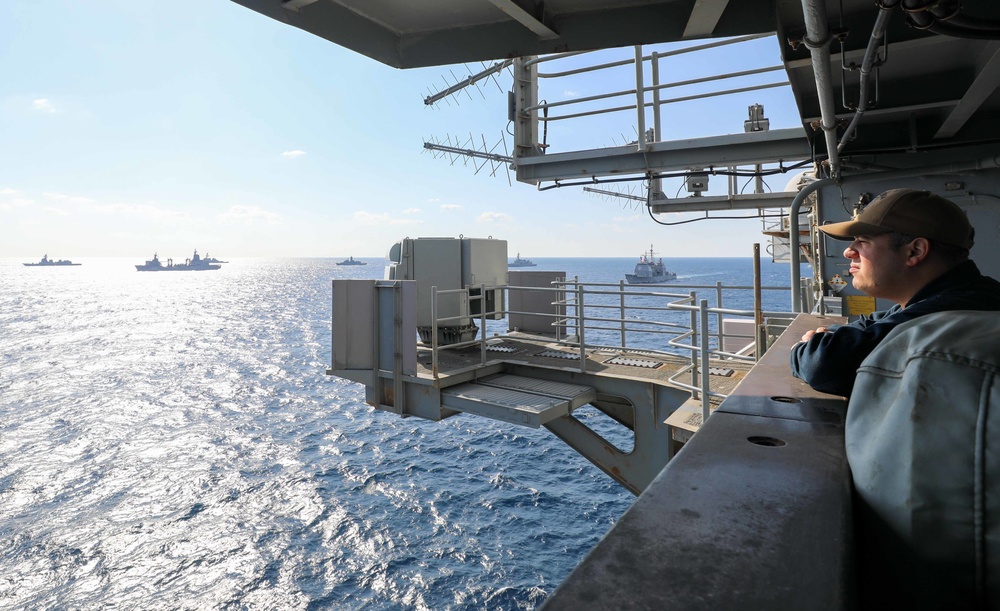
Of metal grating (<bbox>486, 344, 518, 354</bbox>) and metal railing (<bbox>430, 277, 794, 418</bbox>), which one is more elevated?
metal railing (<bbox>430, 277, 794, 418</bbox>)

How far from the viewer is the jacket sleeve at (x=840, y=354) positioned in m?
1.88

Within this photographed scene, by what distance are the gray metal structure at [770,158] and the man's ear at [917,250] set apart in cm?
59

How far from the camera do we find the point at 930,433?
0.98 meters

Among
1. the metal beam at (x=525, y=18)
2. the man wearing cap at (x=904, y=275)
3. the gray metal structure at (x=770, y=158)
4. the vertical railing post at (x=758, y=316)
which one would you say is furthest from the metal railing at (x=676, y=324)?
the man wearing cap at (x=904, y=275)

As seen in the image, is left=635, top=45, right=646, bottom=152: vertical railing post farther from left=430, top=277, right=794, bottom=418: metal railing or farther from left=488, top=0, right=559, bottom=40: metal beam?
left=488, top=0, right=559, bottom=40: metal beam

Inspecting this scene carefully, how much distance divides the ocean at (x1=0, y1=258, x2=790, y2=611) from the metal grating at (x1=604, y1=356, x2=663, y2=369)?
4322 mm

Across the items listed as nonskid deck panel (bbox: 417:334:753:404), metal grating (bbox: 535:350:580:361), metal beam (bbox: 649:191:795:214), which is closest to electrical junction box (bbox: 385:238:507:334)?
nonskid deck panel (bbox: 417:334:753:404)

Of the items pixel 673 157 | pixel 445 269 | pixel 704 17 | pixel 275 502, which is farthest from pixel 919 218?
pixel 275 502

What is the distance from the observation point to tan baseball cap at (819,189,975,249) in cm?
193

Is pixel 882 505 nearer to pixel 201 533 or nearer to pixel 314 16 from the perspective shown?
pixel 314 16

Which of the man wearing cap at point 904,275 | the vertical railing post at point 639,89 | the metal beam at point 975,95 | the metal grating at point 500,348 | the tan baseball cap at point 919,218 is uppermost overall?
the vertical railing post at point 639,89

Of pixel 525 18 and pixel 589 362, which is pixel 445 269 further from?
pixel 525 18

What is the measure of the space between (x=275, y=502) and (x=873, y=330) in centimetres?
1508

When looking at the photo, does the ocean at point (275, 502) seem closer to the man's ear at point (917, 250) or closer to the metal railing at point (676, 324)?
the metal railing at point (676, 324)
